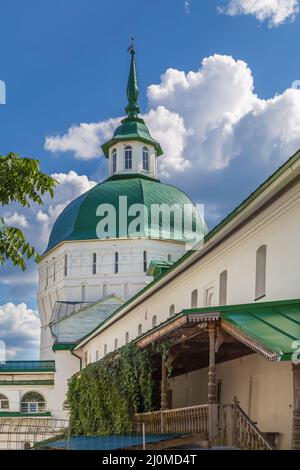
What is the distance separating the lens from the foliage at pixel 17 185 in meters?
10.4

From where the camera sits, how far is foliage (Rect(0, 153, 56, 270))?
10.4 meters

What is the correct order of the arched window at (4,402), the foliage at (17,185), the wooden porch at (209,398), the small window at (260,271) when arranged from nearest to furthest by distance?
1. the foliage at (17,185)
2. the wooden porch at (209,398)
3. the small window at (260,271)
4. the arched window at (4,402)

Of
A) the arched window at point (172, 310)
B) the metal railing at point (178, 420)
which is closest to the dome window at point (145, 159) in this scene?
the arched window at point (172, 310)

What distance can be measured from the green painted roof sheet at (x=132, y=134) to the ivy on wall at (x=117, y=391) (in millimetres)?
39869

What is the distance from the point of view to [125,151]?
67625mm

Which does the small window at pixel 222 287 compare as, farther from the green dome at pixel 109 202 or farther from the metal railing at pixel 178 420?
the green dome at pixel 109 202

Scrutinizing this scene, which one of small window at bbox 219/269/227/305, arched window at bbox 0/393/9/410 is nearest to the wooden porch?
small window at bbox 219/269/227/305

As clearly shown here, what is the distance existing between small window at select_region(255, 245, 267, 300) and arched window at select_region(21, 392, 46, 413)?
35.2 metres

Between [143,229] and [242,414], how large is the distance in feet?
149

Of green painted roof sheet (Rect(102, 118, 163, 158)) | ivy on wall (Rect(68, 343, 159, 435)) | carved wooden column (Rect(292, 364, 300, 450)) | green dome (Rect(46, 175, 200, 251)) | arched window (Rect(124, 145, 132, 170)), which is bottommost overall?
carved wooden column (Rect(292, 364, 300, 450))

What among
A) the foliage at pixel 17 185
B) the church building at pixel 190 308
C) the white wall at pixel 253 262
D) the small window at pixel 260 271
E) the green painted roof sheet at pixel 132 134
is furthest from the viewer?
the green painted roof sheet at pixel 132 134

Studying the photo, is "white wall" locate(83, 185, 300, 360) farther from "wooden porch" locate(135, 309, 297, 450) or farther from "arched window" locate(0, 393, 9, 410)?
"arched window" locate(0, 393, 9, 410)
